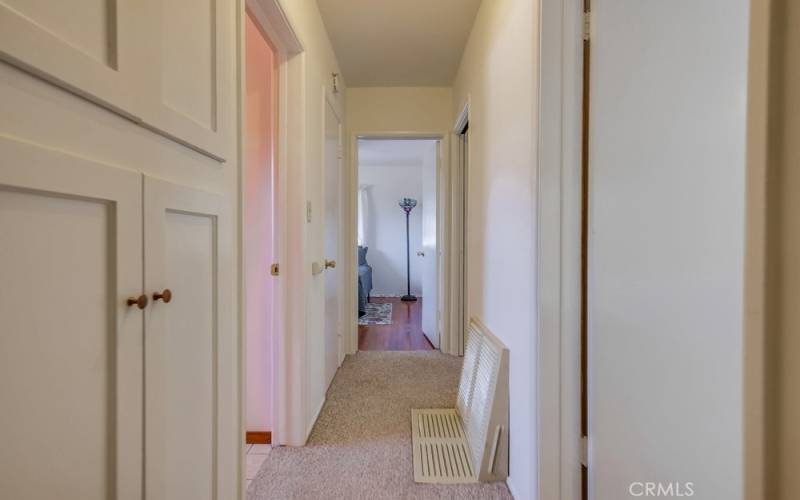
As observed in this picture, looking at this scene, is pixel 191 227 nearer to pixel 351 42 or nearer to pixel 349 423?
pixel 349 423

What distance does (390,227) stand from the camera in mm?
6859

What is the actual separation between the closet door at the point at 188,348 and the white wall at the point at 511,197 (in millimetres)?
999

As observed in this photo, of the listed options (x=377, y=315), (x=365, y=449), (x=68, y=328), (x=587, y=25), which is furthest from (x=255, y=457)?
(x=377, y=315)

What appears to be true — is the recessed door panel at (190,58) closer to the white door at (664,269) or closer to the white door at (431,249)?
the white door at (664,269)

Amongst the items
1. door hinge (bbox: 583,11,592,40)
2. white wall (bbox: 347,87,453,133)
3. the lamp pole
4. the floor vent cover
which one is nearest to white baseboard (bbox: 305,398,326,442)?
the floor vent cover

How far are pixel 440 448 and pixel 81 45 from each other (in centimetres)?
192

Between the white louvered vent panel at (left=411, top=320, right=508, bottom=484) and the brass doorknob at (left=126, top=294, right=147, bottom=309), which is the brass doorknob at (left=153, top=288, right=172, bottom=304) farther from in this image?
the white louvered vent panel at (left=411, top=320, right=508, bottom=484)

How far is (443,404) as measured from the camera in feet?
7.63

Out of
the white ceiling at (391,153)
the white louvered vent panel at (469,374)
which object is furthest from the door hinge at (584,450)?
the white ceiling at (391,153)

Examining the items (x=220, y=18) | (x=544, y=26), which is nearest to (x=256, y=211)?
(x=220, y=18)

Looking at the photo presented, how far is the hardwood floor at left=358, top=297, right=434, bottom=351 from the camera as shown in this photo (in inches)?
140

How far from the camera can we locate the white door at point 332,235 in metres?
2.44

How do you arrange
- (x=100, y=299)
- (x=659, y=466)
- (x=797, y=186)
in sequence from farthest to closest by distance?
1. (x=659, y=466)
2. (x=100, y=299)
3. (x=797, y=186)

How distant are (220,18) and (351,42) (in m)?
1.86
